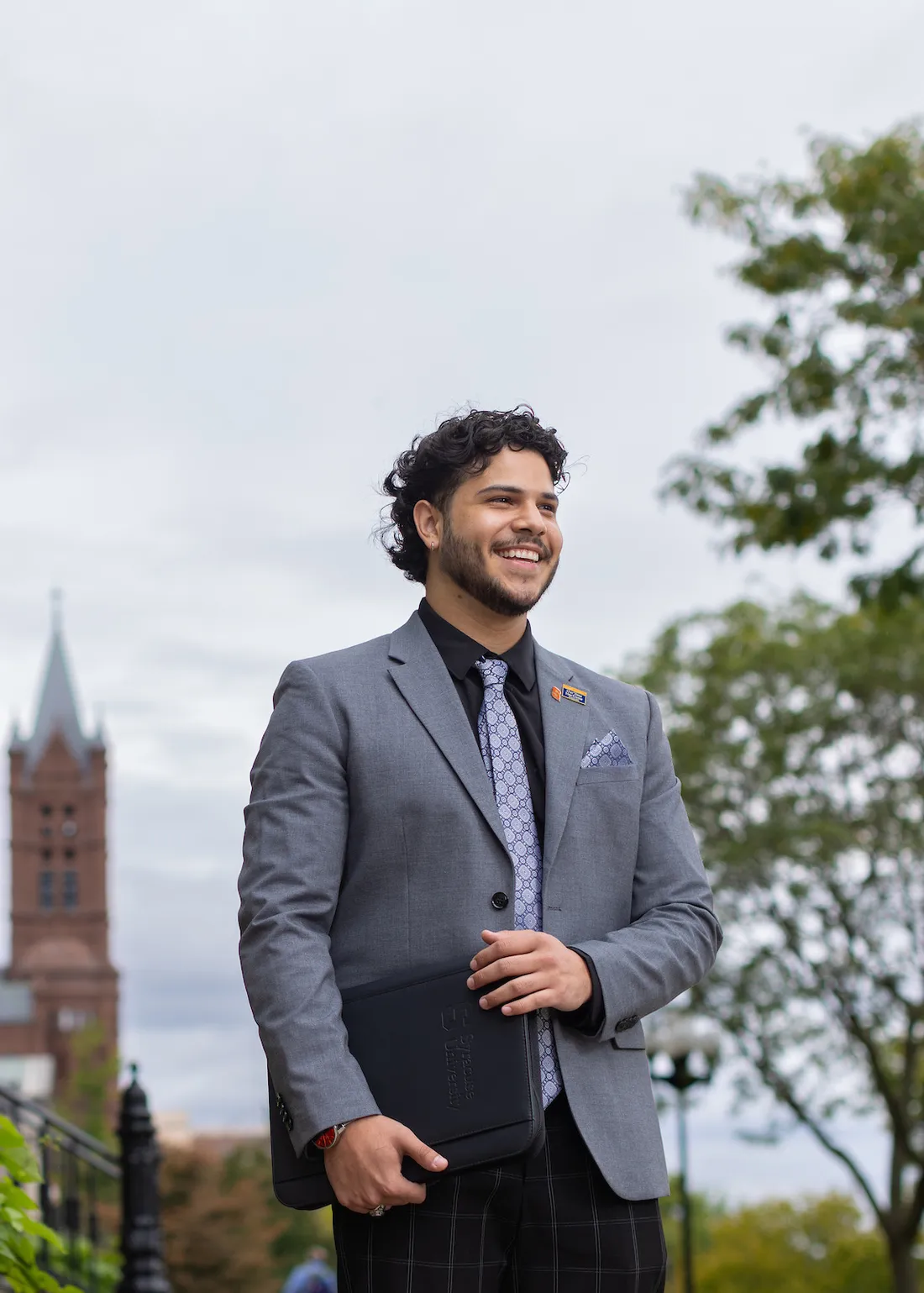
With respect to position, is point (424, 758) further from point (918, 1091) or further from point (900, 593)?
point (918, 1091)

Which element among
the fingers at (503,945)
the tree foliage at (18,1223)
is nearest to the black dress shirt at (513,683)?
the fingers at (503,945)

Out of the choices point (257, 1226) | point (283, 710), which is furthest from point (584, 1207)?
point (257, 1226)

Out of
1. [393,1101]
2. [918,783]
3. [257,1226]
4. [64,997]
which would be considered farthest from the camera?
[64,997]

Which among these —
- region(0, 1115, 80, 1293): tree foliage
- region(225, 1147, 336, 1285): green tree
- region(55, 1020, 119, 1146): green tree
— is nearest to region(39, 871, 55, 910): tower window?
region(55, 1020, 119, 1146): green tree

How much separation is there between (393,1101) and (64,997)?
132 metres

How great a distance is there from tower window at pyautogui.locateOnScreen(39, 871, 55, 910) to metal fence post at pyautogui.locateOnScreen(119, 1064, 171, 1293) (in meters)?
137

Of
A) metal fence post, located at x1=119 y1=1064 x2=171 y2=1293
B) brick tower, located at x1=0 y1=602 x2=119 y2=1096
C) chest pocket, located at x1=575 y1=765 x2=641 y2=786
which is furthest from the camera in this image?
brick tower, located at x1=0 y1=602 x2=119 y2=1096

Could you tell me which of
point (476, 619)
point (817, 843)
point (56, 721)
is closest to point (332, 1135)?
point (476, 619)

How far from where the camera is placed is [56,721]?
138750 mm

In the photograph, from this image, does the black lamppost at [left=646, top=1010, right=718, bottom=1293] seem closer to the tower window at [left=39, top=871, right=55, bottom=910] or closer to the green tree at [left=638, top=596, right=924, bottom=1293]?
the green tree at [left=638, top=596, right=924, bottom=1293]

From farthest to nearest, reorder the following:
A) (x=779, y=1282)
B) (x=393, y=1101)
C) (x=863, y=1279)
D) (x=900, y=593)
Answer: (x=779, y=1282)
(x=863, y=1279)
(x=900, y=593)
(x=393, y=1101)

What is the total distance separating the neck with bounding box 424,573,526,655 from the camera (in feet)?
11.2

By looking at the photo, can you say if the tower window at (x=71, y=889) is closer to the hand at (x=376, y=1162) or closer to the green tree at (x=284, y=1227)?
the green tree at (x=284, y=1227)

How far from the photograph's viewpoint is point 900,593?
407 inches
